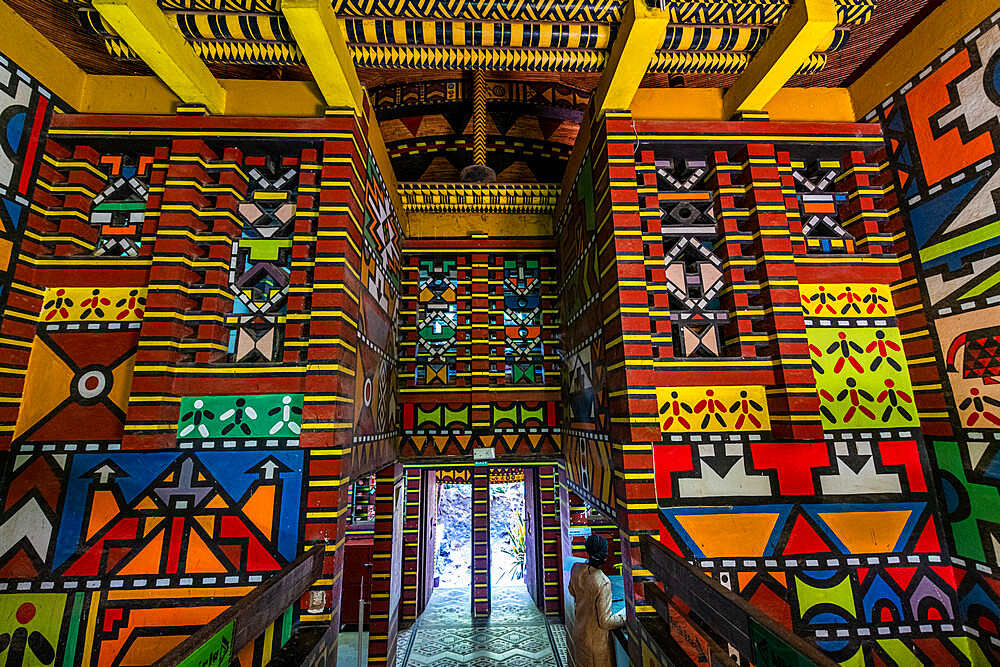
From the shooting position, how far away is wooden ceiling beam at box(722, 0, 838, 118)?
8.27ft

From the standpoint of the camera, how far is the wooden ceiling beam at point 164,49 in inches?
91.6

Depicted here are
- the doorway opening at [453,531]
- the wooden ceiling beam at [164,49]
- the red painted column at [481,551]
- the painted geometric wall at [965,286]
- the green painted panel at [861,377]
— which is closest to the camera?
the wooden ceiling beam at [164,49]

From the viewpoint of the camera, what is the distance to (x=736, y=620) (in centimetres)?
166

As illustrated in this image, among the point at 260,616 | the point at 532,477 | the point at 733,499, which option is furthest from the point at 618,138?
the point at 532,477

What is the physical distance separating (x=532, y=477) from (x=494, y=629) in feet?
7.05

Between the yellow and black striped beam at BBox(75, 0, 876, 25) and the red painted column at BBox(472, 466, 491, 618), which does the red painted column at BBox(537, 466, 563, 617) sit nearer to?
the red painted column at BBox(472, 466, 491, 618)

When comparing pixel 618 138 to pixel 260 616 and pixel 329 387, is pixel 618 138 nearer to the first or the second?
pixel 329 387

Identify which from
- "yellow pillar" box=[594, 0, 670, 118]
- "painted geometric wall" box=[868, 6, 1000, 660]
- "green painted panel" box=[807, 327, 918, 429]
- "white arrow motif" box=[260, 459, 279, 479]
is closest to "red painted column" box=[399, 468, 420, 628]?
"white arrow motif" box=[260, 459, 279, 479]

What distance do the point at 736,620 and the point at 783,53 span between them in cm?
311

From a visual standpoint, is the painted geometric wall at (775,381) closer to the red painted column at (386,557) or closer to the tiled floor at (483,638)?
the red painted column at (386,557)

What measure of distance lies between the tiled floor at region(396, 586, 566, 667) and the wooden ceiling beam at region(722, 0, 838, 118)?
578cm

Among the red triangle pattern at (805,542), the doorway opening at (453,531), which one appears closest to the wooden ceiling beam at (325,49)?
the red triangle pattern at (805,542)

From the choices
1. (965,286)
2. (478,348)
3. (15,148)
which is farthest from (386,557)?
(965,286)

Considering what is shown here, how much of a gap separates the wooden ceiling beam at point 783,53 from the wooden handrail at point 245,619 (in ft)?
13.1
